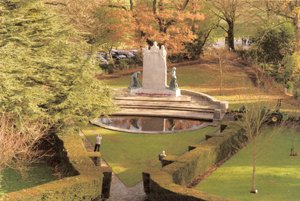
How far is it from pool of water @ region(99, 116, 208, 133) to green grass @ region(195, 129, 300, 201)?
5.66 metres

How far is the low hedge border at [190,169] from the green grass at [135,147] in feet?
7.34

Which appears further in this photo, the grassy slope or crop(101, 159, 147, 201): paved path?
the grassy slope

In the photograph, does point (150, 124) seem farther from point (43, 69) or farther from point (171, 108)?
point (43, 69)

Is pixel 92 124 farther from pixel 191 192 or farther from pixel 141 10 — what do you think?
pixel 141 10

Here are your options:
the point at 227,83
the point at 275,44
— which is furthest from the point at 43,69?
the point at 275,44

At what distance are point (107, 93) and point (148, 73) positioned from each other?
11.3 meters

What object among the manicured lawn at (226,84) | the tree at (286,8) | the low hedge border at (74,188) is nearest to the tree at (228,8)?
the tree at (286,8)

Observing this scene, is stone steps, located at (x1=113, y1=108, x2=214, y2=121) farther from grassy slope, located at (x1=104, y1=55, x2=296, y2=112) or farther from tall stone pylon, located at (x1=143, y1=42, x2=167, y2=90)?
grassy slope, located at (x1=104, y1=55, x2=296, y2=112)

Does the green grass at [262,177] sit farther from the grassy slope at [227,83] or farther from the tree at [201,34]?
the tree at [201,34]

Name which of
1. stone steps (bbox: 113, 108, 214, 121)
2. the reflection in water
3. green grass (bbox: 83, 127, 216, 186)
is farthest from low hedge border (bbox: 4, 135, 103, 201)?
stone steps (bbox: 113, 108, 214, 121)

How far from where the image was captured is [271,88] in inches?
1677

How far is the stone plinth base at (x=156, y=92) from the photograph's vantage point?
36438 mm

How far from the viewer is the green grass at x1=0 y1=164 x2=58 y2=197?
66.0 feet

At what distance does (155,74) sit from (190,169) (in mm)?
17208
